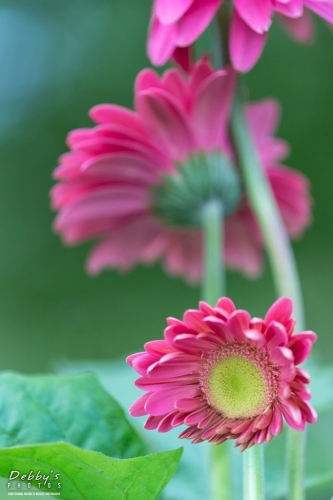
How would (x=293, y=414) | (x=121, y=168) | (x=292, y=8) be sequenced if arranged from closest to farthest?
(x=293, y=414), (x=292, y=8), (x=121, y=168)

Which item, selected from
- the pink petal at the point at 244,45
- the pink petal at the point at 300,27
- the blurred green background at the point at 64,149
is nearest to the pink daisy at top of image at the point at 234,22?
the pink petal at the point at 244,45

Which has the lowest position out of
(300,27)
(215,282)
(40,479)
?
(40,479)

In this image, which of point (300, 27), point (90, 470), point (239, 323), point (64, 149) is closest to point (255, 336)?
point (239, 323)

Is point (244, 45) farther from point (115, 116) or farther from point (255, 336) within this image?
point (255, 336)

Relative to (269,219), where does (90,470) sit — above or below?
below

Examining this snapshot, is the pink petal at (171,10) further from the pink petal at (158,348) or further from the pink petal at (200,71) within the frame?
the pink petal at (158,348)

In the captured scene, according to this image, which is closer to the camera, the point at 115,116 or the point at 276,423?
the point at 276,423
